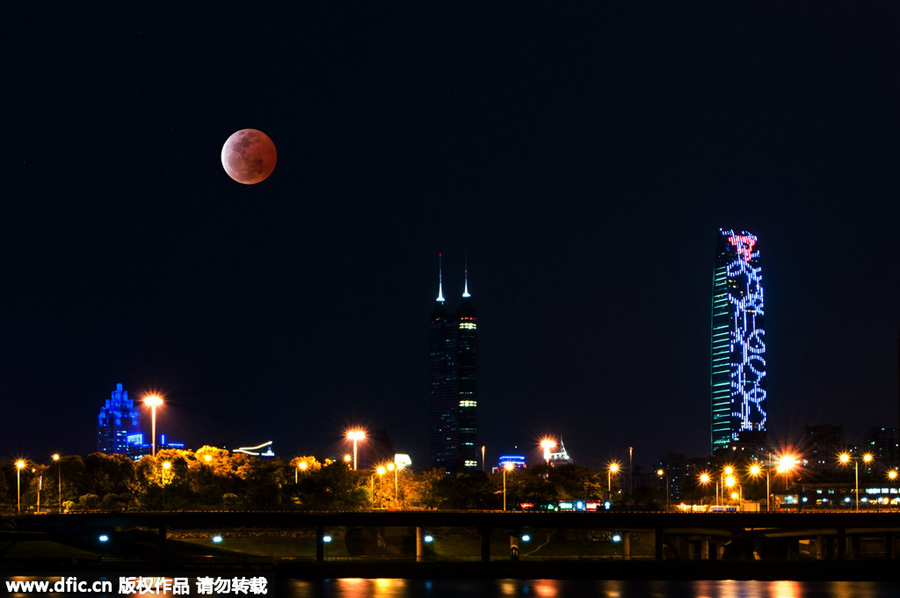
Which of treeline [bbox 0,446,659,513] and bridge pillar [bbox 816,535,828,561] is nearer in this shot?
bridge pillar [bbox 816,535,828,561]

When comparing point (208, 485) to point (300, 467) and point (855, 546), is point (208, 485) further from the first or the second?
point (855, 546)

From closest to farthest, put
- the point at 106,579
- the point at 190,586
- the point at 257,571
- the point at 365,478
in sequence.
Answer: the point at 190,586 < the point at 106,579 < the point at 257,571 < the point at 365,478

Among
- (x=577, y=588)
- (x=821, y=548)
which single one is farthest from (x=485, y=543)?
(x=821, y=548)

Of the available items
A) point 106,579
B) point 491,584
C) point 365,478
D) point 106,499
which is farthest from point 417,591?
point 365,478

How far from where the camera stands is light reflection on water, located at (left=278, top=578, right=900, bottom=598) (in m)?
78.2

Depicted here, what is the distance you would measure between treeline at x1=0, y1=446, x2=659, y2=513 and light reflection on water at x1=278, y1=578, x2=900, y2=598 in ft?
253

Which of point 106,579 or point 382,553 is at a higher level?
point 106,579

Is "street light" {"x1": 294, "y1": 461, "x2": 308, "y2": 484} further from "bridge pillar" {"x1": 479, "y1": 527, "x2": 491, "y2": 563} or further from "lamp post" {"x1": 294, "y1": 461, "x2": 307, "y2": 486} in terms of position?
"bridge pillar" {"x1": 479, "y1": 527, "x2": 491, "y2": 563}

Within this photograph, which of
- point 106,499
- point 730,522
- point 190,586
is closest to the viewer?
point 190,586

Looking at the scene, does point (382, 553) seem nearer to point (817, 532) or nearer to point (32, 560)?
point (817, 532)

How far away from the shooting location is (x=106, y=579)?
79000 mm

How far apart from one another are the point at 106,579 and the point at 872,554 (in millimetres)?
132666

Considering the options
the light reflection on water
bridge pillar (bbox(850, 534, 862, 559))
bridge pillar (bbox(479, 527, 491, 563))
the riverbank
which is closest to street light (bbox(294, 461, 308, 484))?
bridge pillar (bbox(479, 527, 491, 563))

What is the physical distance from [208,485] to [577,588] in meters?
101
